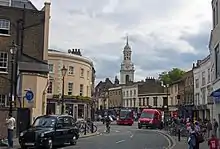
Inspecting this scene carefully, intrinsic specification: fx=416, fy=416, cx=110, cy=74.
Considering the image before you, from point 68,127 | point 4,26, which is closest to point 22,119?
point 68,127

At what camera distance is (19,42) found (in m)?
Answer: 35.9

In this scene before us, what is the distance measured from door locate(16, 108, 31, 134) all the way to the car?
4259mm

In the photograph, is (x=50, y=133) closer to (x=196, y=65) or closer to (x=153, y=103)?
(x=196, y=65)

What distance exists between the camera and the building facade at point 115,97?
392ft

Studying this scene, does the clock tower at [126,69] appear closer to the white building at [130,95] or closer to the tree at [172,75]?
the white building at [130,95]

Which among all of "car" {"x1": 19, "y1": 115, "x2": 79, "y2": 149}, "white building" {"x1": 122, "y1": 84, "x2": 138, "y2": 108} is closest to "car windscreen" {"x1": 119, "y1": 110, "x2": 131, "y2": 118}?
"car" {"x1": 19, "y1": 115, "x2": 79, "y2": 149}

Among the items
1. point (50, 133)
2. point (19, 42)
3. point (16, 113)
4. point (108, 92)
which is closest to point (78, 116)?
point (19, 42)

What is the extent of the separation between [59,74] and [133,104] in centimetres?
5051

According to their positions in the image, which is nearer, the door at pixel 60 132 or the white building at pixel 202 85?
the door at pixel 60 132

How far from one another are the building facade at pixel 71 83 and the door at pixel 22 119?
31.3m

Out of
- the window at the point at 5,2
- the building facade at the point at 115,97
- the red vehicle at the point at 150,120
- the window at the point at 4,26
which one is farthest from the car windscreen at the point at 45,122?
the building facade at the point at 115,97

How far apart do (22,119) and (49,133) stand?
674cm

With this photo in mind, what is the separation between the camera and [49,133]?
71.2 feet

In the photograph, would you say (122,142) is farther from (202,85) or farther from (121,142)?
(202,85)
